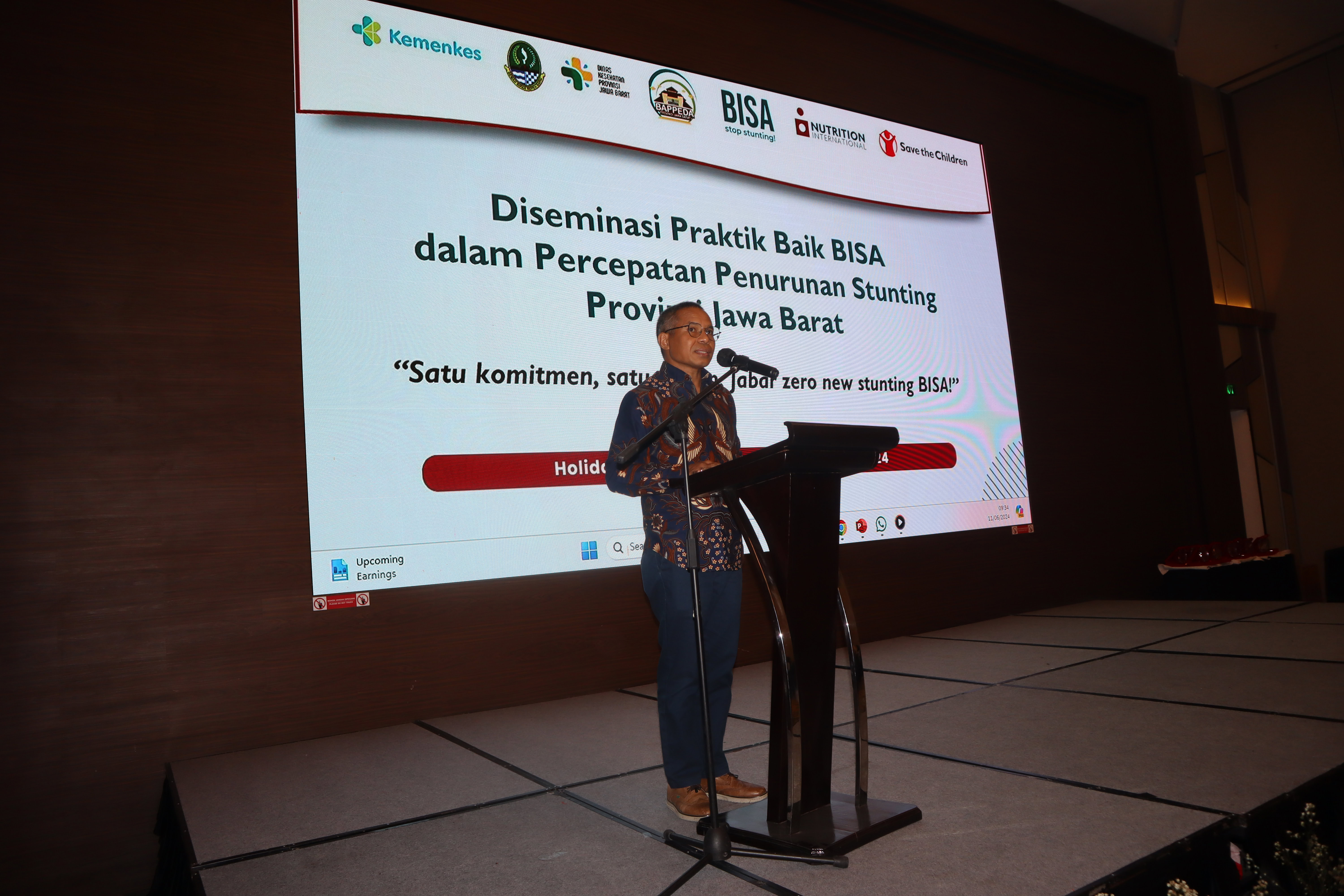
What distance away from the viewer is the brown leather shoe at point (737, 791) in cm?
176

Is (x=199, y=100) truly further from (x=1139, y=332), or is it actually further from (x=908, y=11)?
(x=1139, y=332)

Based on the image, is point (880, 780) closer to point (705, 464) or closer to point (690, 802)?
point (690, 802)

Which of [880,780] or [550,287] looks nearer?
[880,780]

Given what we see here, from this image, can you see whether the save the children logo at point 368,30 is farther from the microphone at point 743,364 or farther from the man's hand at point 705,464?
the microphone at point 743,364

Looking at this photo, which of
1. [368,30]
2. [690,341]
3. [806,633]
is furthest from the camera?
[368,30]

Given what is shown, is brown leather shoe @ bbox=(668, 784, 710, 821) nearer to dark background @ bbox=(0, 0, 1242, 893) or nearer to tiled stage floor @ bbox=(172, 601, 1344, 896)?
tiled stage floor @ bbox=(172, 601, 1344, 896)

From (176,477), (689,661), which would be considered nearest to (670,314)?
(689,661)

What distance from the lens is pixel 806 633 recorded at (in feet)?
5.05

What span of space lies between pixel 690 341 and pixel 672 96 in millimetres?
2117

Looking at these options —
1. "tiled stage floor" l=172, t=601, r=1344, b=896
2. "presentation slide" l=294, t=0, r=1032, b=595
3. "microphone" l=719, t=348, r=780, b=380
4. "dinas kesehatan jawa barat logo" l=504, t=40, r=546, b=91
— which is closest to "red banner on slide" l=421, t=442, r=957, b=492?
"presentation slide" l=294, t=0, r=1032, b=595

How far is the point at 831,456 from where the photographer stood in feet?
4.89

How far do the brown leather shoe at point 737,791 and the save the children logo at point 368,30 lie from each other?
2660 mm

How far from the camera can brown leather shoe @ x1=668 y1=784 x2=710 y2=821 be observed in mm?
1685

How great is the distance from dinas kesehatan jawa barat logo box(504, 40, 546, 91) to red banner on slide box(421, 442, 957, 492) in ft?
4.71
